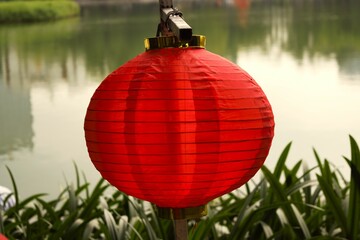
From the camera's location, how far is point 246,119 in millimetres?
708

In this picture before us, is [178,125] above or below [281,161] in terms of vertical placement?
above

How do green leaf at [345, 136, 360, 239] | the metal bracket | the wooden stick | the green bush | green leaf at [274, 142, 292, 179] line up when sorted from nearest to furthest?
1. the metal bracket
2. the wooden stick
3. green leaf at [345, 136, 360, 239]
4. green leaf at [274, 142, 292, 179]
5. the green bush

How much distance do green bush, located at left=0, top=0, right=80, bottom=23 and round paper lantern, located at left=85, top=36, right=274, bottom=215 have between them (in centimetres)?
976

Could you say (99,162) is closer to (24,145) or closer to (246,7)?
(24,145)

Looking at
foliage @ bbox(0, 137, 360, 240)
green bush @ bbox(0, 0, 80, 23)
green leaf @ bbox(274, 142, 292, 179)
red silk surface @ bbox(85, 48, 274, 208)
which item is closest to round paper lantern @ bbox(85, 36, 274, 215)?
red silk surface @ bbox(85, 48, 274, 208)

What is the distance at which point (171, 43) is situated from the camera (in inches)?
28.2

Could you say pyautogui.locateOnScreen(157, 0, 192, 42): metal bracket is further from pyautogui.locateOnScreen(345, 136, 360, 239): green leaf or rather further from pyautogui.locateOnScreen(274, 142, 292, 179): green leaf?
pyautogui.locateOnScreen(274, 142, 292, 179): green leaf

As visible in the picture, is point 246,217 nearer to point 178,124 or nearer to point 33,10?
point 178,124

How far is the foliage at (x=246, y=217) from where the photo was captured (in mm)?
1234

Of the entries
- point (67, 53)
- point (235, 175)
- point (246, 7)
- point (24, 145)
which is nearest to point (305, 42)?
point (67, 53)

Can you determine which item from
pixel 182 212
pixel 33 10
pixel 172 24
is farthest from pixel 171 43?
pixel 33 10

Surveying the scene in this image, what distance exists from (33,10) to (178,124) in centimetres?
1024

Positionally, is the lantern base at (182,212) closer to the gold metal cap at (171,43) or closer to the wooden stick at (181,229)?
the wooden stick at (181,229)

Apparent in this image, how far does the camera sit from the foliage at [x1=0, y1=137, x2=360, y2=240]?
123cm
